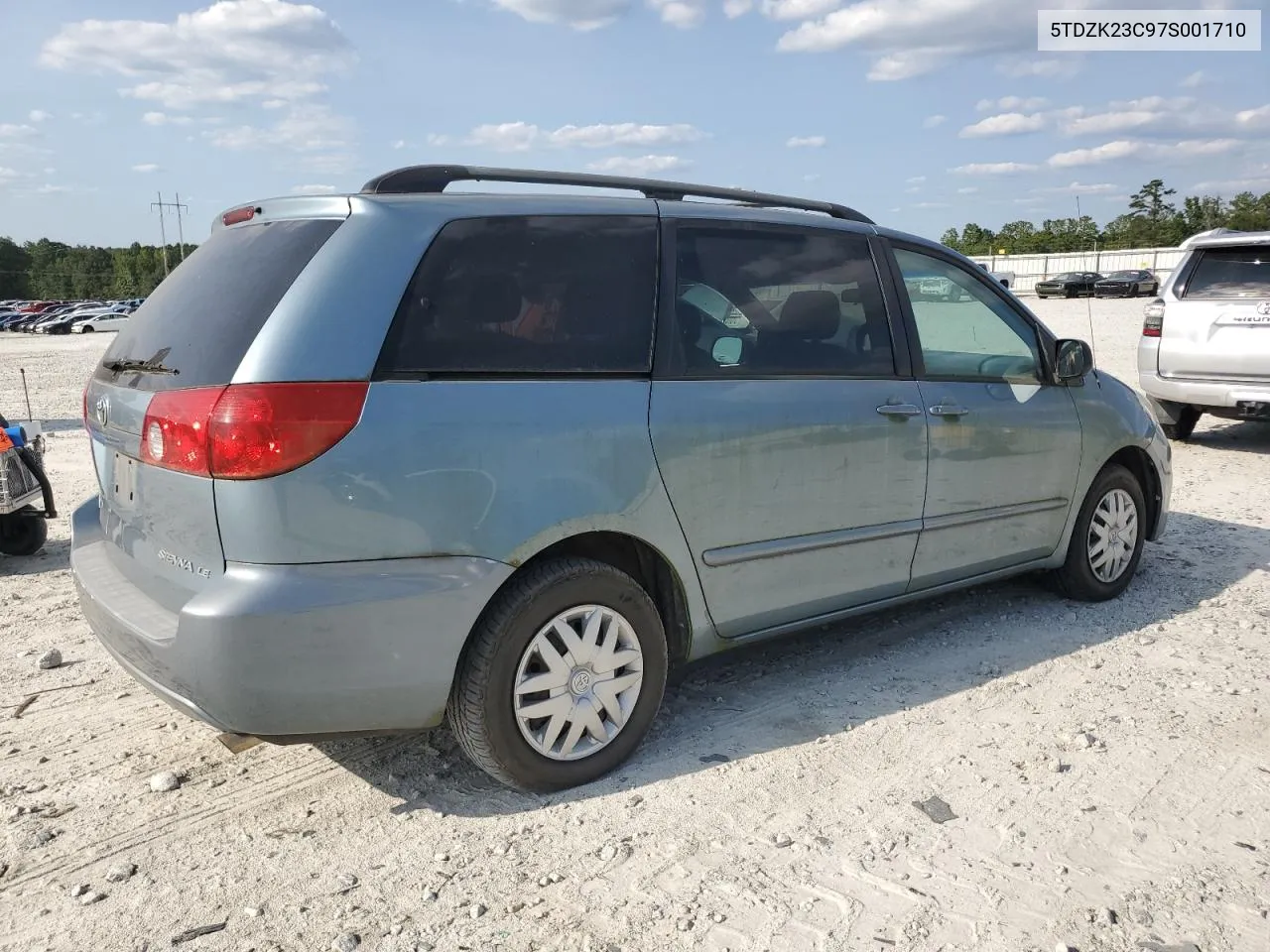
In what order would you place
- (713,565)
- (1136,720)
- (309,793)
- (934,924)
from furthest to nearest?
(1136,720)
(713,565)
(309,793)
(934,924)

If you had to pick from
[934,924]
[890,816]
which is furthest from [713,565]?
[934,924]

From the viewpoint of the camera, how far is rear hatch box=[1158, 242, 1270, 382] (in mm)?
9039

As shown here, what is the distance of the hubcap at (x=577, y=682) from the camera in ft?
10.4

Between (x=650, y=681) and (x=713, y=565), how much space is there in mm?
450

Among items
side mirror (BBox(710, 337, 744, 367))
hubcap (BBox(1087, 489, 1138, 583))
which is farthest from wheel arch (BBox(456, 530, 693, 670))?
hubcap (BBox(1087, 489, 1138, 583))

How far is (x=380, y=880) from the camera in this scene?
111 inches

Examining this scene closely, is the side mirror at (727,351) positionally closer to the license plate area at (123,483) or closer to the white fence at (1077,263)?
the license plate area at (123,483)

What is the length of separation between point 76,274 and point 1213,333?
126999 millimetres

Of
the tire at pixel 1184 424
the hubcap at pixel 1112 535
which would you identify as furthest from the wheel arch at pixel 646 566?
the tire at pixel 1184 424

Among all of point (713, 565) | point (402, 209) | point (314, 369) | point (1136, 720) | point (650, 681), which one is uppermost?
point (402, 209)

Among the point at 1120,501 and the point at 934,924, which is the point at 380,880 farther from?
the point at 1120,501

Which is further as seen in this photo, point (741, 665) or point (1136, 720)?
point (741, 665)

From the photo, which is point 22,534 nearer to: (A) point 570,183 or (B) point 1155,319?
(A) point 570,183

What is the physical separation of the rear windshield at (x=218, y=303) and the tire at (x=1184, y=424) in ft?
30.4
